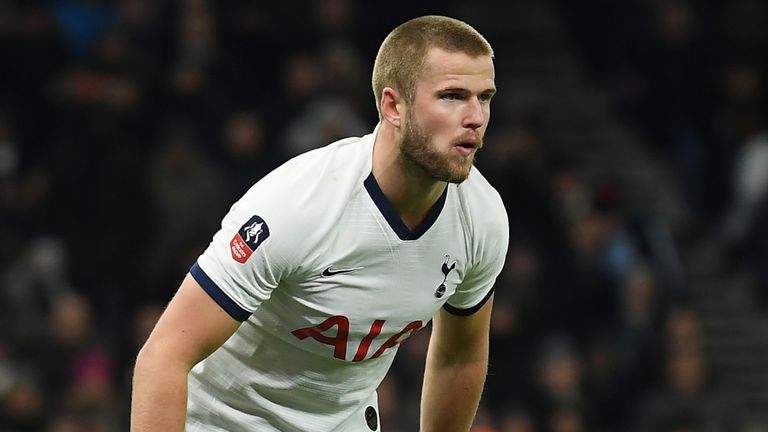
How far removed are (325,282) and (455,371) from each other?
73 centimetres

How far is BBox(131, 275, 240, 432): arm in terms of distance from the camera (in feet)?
12.1

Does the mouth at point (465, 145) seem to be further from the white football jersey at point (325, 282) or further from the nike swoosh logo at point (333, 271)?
the nike swoosh logo at point (333, 271)

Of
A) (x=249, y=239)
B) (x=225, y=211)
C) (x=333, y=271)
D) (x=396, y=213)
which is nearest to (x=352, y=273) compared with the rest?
(x=333, y=271)

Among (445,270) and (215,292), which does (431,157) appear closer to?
(445,270)

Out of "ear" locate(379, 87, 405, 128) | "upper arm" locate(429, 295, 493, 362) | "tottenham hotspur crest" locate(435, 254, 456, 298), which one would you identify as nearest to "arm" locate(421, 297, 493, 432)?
"upper arm" locate(429, 295, 493, 362)

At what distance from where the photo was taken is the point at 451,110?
3801mm

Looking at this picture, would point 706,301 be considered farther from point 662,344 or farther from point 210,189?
point 210,189

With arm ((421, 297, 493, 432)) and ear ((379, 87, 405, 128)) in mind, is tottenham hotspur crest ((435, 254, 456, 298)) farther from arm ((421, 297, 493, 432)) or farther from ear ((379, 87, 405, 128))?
ear ((379, 87, 405, 128))

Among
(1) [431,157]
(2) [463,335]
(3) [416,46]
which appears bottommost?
(2) [463,335]

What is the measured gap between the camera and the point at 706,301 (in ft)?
38.0

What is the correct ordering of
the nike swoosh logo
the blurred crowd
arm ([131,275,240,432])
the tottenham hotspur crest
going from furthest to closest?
the blurred crowd < the tottenham hotspur crest < the nike swoosh logo < arm ([131,275,240,432])

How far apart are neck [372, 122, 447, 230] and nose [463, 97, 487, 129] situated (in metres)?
0.24

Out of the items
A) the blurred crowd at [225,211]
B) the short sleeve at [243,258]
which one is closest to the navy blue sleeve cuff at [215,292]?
the short sleeve at [243,258]

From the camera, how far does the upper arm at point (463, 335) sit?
443cm
